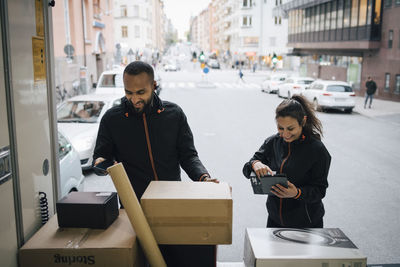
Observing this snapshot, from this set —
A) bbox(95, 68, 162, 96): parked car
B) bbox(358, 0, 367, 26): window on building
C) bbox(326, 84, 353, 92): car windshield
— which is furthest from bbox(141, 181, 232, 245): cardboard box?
bbox(358, 0, 367, 26): window on building

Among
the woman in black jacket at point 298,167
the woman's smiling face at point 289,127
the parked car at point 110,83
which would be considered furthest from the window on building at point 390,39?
the woman's smiling face at point 289,127

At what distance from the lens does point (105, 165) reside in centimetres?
306

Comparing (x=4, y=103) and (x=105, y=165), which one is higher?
(x=4, y=103)

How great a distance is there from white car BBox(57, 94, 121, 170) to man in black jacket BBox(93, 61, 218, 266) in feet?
18.8

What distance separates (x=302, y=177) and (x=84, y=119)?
7.97 meters

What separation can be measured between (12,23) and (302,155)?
2.29 m

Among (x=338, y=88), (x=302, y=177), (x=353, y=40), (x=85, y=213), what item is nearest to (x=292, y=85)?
(x=338, y=88)

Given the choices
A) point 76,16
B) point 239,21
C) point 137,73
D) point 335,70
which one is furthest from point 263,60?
point 137,73

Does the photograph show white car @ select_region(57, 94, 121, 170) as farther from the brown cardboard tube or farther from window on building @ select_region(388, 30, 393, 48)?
window on building @ select_region(388, 30, 393, 48)

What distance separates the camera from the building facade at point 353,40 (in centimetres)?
2544

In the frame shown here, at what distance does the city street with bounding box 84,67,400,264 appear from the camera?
19.5 ft

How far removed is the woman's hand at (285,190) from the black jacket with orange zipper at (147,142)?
1.84ft

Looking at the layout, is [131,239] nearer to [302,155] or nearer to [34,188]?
[34,188]

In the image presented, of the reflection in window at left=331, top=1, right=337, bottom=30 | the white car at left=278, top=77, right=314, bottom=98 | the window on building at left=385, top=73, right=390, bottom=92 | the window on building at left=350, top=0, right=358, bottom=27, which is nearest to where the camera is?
the white car at left=278, top=77, right=314, bottom=98
